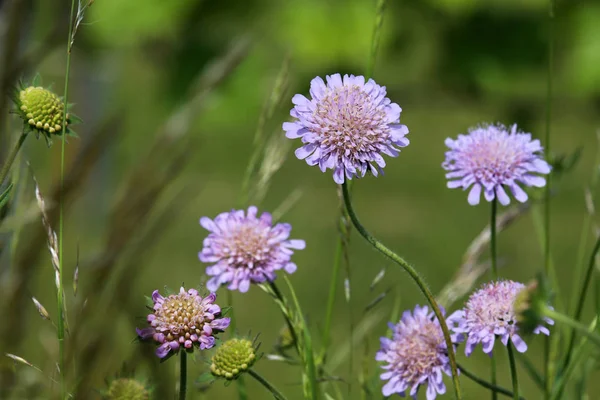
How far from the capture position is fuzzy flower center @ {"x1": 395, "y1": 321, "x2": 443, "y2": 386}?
643 mm

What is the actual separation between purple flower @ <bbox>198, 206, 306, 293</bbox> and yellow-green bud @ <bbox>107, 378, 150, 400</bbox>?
0.27ft

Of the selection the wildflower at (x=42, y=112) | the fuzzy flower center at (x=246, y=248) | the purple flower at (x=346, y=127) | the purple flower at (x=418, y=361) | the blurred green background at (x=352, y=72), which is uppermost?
the blurred green background at (x=352, y=72)

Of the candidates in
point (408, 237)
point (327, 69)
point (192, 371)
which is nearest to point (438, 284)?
point (408, 237)

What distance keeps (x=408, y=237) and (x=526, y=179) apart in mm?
3818

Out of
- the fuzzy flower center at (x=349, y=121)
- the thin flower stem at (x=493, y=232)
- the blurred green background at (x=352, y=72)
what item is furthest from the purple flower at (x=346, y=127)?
the blurred green background at (x=352, y=72)

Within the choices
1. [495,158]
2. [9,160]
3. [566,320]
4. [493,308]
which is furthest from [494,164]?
[9,160]

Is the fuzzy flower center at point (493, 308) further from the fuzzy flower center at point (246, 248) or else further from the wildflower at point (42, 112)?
the wildflower at point (42, 112)

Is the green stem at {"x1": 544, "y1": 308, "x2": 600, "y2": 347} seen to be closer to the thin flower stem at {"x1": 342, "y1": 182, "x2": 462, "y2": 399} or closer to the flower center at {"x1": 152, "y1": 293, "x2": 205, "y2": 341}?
the thin flower stem at {"x1": 342, "y1": 182, "x2": 462, "y2": 399}

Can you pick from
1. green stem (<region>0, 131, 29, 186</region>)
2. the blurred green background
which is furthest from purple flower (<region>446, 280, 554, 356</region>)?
the blurred green background

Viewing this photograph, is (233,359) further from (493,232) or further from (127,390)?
(493,232)

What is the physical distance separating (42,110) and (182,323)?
19 cm

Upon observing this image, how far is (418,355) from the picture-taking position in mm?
643

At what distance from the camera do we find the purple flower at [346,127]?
60 centimetres

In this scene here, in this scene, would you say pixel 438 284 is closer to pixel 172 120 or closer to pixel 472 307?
pixel 172 120
